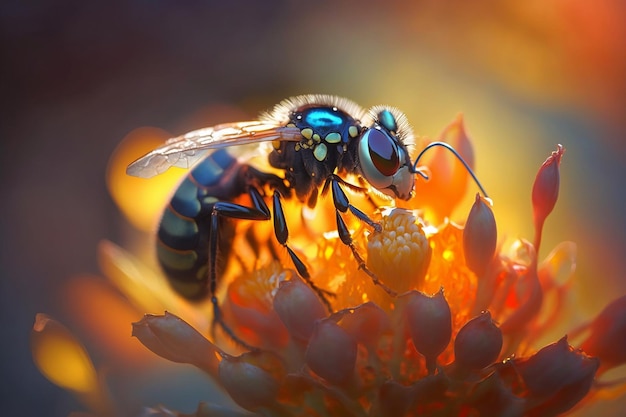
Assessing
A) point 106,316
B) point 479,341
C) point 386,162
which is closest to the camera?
point 479,341

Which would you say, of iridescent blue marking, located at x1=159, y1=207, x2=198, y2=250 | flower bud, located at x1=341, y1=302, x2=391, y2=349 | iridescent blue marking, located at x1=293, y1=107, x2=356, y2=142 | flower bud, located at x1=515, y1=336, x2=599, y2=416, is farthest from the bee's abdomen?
flower bud, located at x1=515, y1=336, x2=599, y2=416

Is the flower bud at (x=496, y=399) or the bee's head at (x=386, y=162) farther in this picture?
the bee's head at (x=386, y=162)

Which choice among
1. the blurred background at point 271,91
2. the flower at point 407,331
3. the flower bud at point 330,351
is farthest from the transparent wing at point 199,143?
the blurred background at point 271,91

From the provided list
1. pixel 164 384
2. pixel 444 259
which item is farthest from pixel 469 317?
pixel 164 384

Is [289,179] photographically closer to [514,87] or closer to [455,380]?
[455,380]

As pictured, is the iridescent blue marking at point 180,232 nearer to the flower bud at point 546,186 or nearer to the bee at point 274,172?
the bee at point 274,172

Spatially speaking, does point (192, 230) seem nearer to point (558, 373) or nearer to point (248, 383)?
point (248, 383)

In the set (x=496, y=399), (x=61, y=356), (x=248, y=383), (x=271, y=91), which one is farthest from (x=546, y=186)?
(x=271, y=91)
